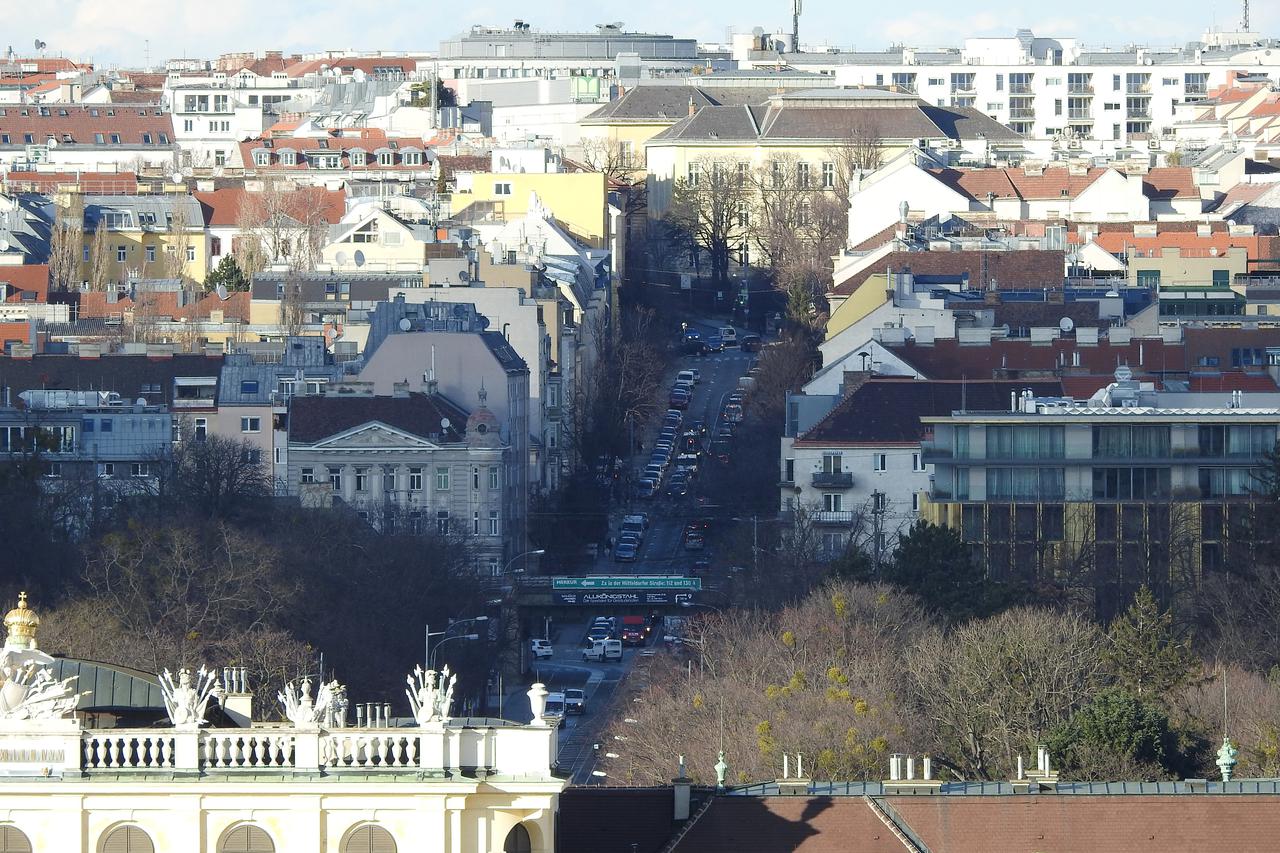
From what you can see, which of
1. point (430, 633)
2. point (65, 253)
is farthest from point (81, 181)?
point (430, 633)

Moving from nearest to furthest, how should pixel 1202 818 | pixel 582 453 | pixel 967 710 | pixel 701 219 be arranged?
pixel 1202 818, pixel 967 710, pixel 582 453, pixel 701 219

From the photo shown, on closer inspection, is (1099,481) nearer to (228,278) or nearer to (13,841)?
(13,841)

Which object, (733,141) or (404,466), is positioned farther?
(733,141)

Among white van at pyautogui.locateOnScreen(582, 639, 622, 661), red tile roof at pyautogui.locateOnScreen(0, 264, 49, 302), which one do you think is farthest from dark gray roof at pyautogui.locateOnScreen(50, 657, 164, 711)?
red tile roof at pyautogui.locateOnScreen(0, 264, 49, 302)

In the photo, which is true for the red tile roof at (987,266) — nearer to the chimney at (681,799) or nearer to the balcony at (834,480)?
the balcony at (834,480)

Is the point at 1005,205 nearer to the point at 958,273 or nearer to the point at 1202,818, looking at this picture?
the point at 958,273

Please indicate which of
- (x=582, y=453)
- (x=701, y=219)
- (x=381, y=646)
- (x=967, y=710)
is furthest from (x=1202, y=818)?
(x=701, y=219)

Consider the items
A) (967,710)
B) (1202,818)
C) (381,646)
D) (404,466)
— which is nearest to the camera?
(1202,818)

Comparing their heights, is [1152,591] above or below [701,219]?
below
